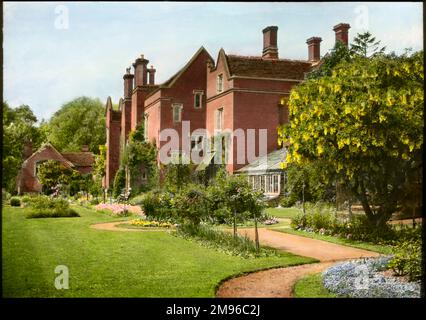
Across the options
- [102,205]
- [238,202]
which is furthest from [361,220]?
[102,205]

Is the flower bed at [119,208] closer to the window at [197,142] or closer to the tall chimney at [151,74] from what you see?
the window at [197,142]

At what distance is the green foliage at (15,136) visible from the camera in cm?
688

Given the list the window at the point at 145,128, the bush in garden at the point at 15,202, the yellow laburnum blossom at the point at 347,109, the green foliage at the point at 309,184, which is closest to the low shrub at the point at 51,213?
the bush in garden at the point at 15,202

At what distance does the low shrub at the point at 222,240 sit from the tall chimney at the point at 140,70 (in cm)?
317

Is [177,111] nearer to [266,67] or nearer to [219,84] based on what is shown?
[219,84]

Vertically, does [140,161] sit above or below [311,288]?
above

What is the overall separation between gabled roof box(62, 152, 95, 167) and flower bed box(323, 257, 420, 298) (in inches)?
189

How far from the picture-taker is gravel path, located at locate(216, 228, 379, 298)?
5.98 metres

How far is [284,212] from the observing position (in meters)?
9.30

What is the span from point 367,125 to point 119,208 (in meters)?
5.51

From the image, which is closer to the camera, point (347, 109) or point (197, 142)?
point (347, 109)

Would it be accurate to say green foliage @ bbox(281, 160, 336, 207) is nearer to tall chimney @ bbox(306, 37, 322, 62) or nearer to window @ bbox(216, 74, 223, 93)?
window @ bbox(216, 74, 223, 93)

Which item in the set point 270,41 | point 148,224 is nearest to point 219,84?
point 270,41

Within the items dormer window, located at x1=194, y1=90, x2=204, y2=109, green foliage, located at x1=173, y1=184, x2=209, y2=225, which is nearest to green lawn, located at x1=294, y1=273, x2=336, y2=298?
green foliage, located at x1=173, y1=184, x2=209, y2=225
